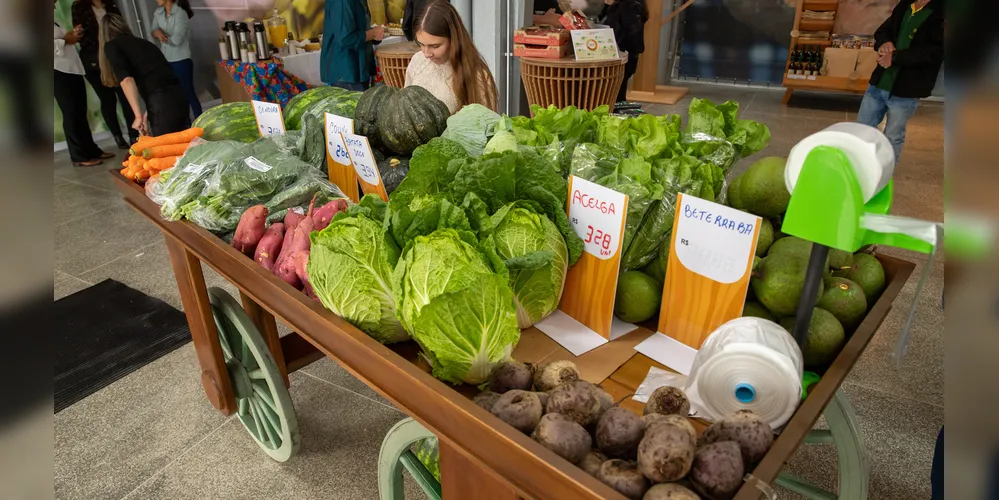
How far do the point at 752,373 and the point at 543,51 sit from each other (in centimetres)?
388

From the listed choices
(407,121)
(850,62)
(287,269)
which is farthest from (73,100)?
(850,62)

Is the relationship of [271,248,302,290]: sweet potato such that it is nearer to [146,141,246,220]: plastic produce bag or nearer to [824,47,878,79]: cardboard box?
[146,141,246,220]: plastic produce bag

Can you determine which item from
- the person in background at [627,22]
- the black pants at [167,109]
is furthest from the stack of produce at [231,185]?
the person in background at [627,22]

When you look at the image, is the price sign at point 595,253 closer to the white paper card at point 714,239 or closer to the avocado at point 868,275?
the white paper card at point 714,239

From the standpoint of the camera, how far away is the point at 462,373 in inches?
42.8

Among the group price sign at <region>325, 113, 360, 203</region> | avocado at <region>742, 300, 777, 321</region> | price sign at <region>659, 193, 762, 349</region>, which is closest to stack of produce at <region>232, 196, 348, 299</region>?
price sign at <region>325, 113, 360, 203</region>

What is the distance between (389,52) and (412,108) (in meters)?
2.82

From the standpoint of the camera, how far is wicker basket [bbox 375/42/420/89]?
4477 mm

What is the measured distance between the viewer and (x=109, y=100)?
6.01 meters

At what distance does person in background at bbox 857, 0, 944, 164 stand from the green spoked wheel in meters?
3.87

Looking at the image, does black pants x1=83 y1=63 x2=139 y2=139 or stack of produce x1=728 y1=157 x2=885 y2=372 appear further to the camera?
black pants x1=83 y1=63 x2=139 y2=139

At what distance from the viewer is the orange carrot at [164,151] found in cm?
212
